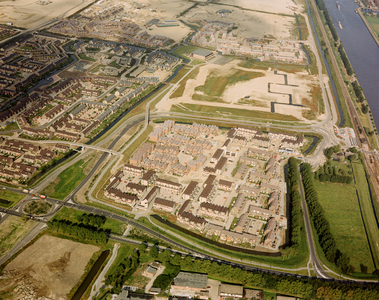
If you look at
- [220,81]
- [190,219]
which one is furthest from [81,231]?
[220,81]

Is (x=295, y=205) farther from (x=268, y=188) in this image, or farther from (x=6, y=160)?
(x=6, y=160)

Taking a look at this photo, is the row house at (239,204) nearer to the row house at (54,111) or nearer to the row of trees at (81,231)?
the row of trees at (81,231)

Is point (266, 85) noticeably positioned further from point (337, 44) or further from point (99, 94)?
point (337, 44)

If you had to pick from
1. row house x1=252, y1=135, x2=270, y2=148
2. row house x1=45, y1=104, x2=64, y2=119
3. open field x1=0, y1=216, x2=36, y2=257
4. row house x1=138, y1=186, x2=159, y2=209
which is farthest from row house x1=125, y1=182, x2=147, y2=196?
row house x1=45, y1=104, x2=64, y2=119

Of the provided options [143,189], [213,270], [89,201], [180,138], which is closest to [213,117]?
[180,138]

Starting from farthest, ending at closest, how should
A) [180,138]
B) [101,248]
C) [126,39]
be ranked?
[126,39] < [180,138] < [101,248]

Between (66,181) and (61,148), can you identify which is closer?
(66,181)

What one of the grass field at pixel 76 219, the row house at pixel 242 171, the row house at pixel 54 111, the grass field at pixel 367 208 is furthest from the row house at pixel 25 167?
the grass field at pixel 367 208
